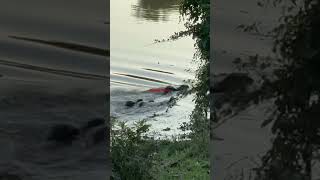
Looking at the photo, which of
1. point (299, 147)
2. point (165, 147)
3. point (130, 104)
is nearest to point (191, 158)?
point (165, 147)

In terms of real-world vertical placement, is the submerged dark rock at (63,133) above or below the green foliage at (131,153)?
above

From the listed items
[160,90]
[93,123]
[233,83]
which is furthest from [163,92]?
[93,123]

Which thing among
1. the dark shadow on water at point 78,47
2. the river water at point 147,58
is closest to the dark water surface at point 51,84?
the dark shadow on water at point 78,47

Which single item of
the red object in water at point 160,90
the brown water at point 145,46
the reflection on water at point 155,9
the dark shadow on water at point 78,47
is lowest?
the red object in water at point 160,90

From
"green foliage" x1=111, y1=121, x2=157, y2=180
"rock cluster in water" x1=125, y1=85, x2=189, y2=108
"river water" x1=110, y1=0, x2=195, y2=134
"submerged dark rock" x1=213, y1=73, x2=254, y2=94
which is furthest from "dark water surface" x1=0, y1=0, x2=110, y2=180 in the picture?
"rock cluster in water" x1=125, y1=85, x2=189, y2=108

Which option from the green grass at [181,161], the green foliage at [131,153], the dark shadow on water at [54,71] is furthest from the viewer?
the green grass at [181,161]

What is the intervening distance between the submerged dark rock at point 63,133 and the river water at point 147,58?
9.41 feet

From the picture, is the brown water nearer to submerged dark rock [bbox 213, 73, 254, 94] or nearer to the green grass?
the green grass

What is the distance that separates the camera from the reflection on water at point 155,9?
4.75 meters

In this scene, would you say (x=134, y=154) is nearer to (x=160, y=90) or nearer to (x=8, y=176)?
(x=8, y=176)

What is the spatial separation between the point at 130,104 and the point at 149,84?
325 mm

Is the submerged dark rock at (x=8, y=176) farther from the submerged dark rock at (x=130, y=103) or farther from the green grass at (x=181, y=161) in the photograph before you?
the submerged dark rock at (x=130, y=103)

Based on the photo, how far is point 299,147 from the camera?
203 cm

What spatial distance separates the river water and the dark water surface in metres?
2.83
